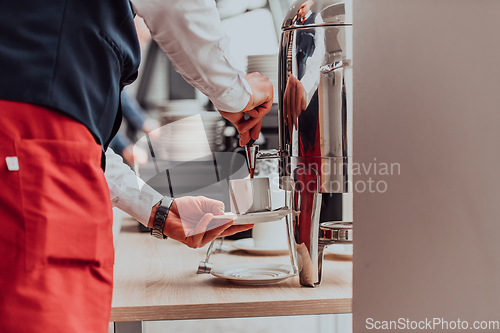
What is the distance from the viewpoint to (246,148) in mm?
661

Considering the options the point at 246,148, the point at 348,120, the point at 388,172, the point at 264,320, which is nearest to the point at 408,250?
the point at 388,172

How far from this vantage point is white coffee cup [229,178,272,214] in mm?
605

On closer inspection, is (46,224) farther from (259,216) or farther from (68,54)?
(259,216)

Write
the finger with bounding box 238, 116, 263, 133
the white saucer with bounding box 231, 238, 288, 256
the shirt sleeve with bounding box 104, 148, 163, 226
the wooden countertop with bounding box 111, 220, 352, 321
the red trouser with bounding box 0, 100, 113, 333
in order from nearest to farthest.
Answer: the red trouser with bounding box 0, 100, 113, 333 → the wooden countertop with bounding box 111, 220, 352, 321 → the finger with bounding box 238, 116, 263, 133 → the shirt sleeve with bounding box 104, 148, 163, 226 → the white saucer with bounding box 231, 238, 288, 256

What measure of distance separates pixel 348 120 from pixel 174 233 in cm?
34

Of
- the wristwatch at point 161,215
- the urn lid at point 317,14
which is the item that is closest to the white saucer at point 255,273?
the wristwatch at point 161,215

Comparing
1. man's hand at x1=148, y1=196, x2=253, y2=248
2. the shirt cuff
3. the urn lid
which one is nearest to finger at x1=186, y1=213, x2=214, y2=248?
man's hand at x1=148, y1=196, x2=253, y2=248

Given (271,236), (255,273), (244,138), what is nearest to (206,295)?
(255,273)

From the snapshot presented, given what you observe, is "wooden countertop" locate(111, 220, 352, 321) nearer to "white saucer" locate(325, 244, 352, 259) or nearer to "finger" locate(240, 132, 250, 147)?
"white saucer" locate(325, 244, 352, 259)

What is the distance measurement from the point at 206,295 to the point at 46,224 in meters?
0.24

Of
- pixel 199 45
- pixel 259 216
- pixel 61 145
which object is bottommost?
pixel 259 216

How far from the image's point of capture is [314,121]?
1.91ft

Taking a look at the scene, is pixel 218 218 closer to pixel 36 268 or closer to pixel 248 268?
pixel 248 268

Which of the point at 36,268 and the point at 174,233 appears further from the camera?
the point at 174,233
